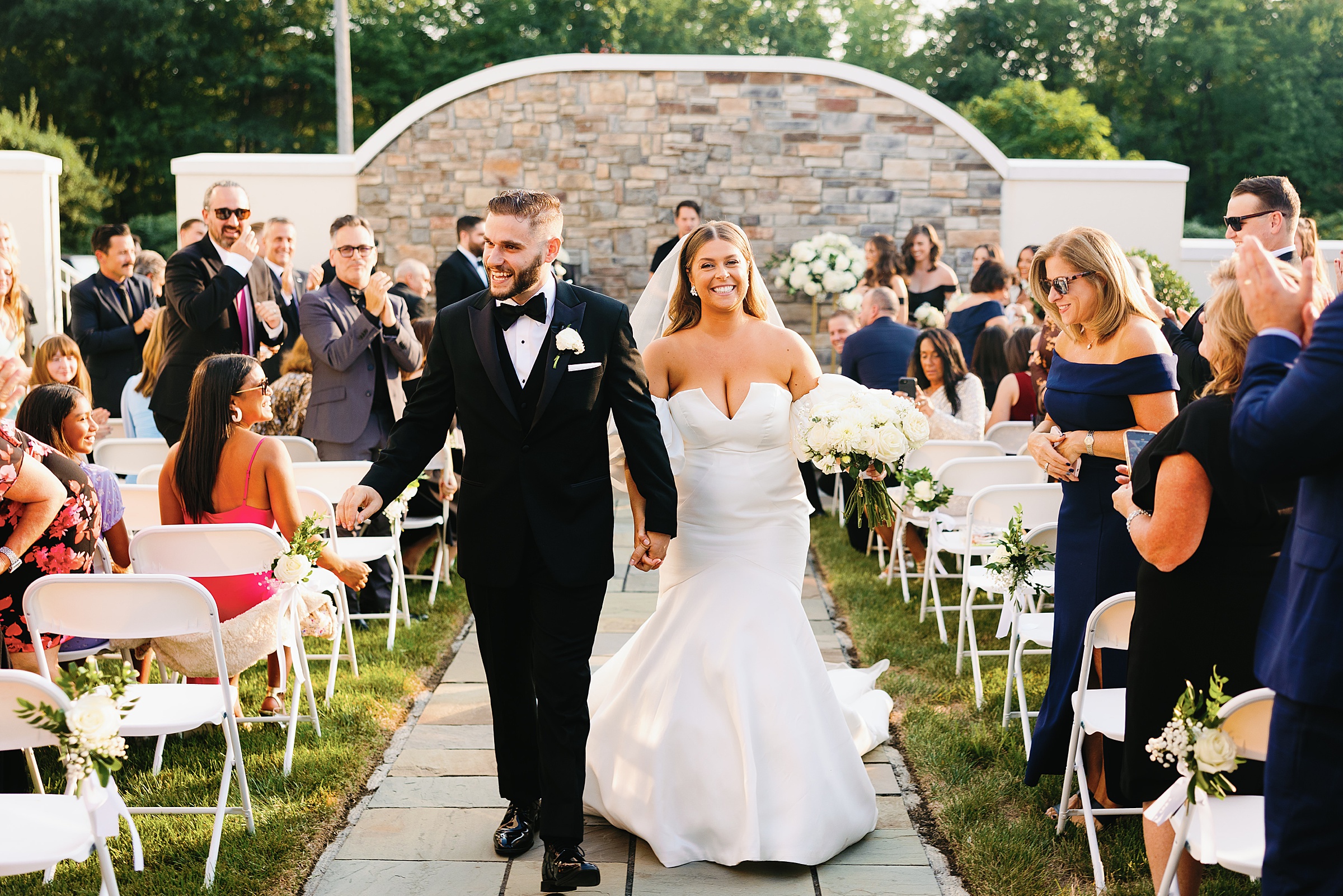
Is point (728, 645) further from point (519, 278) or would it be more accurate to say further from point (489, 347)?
point (519, 278)

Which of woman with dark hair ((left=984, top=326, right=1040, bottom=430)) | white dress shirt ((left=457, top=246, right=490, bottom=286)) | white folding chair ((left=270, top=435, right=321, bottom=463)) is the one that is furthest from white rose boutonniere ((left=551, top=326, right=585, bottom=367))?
white dress shirt ((left=457, top=246, right=490, bottom=286))

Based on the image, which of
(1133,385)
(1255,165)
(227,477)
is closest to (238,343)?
(227,477)

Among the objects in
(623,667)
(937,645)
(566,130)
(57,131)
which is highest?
(57,131)

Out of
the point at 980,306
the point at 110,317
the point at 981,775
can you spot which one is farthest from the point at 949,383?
the point at 110,317

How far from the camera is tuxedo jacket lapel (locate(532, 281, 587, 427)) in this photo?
11.4 feet

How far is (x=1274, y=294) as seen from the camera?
2307 mm

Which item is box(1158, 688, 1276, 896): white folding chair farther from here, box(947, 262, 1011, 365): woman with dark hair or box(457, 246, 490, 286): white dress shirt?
box(457, 246, 490, 286): white dress shirt

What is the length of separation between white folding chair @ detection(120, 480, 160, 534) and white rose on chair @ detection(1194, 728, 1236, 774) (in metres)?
4.36

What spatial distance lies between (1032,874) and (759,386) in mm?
1767

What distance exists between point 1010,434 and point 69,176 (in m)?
25.3

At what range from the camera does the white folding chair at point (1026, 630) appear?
445cm

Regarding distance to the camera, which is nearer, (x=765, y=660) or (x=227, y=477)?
(x=765, y=660)

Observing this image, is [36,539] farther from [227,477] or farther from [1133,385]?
[1133,385]

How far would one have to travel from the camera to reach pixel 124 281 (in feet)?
29.4
